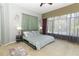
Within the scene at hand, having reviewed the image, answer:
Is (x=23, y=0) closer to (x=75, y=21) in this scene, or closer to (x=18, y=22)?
(x=18, y=22)

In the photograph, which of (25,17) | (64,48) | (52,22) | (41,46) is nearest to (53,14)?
(52,22)

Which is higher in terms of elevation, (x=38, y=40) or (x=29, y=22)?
(x=29, y=22)

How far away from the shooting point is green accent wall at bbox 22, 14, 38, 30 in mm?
2183

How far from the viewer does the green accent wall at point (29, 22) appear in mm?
2183

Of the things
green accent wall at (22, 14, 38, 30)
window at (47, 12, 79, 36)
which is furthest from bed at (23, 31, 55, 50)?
window at (47, 12, 79, 36)

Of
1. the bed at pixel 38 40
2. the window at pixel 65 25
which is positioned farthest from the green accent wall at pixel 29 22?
the window at pixel 65 25

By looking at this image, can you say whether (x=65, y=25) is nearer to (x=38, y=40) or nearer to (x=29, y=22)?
(x=29, y=22)

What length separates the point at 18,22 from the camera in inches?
87.0

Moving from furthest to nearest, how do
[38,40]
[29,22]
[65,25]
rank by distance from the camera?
1. [38,40]
2. [29,22]
3. [65,25]

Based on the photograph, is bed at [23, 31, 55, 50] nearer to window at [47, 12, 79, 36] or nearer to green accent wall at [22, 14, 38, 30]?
green accent wall at [22, 14, 38, 30]

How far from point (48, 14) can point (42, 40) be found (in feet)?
3.83

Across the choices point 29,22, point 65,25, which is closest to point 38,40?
point 29,22

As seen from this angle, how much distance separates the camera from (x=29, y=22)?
7.25 ft

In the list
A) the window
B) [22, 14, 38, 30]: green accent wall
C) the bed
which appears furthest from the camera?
the bed
